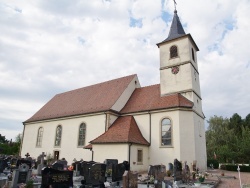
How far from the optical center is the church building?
19578mm

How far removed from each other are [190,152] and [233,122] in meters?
38.7

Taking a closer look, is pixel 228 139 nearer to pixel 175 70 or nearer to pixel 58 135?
pixel 175 70

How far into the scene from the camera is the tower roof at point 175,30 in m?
24.7

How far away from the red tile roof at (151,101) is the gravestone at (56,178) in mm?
12791

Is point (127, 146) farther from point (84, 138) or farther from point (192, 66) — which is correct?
point (192, 66)

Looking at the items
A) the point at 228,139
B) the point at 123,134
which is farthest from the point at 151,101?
the point at 228,139

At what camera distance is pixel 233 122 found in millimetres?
52406

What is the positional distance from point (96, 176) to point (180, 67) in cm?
1547

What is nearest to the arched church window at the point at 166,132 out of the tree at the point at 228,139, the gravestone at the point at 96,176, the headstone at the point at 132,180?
the gravestone at the point at 96,176

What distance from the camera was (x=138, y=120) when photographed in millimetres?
22250

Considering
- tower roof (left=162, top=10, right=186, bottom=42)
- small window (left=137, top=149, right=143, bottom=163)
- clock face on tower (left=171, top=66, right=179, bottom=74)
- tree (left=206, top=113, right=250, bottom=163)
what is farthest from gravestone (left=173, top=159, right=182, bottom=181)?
tree (left=206, top=113, right=250, bottom=163)

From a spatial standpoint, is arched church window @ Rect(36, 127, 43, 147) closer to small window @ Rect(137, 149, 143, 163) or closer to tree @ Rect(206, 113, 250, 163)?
small window @ Rect(137, 149, 143, 163)

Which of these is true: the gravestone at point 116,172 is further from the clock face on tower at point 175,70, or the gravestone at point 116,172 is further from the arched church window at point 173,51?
the arched church window at point 173,51

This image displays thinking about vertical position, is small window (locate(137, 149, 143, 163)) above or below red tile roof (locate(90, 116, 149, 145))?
below
